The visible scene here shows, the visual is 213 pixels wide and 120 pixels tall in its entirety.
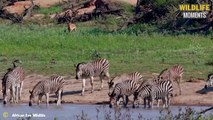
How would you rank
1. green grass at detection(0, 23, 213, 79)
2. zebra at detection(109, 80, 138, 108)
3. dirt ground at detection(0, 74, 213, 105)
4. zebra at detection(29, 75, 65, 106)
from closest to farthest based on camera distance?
zebra at detection(109, 80, 138, 108)
dirt ground at detection(0, 74, 213, 105)
zebra at detection(29, 75, 65, 106)
green grass at detection(0, 23, 213, 79)

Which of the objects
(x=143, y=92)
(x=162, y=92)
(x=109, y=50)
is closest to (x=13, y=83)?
(x=143, y=92)

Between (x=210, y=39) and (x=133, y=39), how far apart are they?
2556 millimetres

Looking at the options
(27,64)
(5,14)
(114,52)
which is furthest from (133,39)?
(5,14)

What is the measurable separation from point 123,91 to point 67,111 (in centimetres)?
125

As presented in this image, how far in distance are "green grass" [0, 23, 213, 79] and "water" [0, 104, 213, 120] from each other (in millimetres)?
3465

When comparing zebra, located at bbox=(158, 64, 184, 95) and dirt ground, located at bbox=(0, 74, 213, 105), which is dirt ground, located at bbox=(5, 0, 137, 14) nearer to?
dirt ground, located at bbox=(0, 74, 213, 105)

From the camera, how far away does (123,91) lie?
17094mm

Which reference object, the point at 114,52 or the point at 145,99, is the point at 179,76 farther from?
the point at 114,52

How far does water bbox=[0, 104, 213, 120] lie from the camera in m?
15.6

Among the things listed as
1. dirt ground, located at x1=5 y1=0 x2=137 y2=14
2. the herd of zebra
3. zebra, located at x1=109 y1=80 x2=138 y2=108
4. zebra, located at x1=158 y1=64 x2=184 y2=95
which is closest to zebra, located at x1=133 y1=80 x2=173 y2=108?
the herd of zebra

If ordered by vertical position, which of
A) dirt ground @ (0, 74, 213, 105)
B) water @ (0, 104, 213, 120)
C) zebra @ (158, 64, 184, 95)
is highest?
zebra @ (158, 64, 184, 95)

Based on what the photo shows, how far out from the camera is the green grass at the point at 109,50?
21969mm

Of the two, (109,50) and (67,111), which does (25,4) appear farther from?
(67,111)

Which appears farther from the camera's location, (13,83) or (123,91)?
(13,83)
